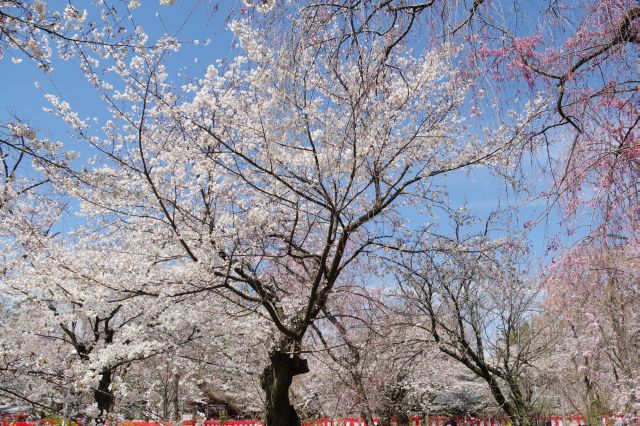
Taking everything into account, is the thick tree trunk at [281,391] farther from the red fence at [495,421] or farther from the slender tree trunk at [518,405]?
the slender tree trunk at [518,405]

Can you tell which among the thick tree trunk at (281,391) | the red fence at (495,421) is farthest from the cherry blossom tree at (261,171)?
the red fence at (495,421)

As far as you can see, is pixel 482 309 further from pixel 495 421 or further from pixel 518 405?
pixel 495 421

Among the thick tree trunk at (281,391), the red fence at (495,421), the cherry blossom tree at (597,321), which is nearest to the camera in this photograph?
the cherry blossom tree at (597,321)

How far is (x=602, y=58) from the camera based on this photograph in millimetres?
2436

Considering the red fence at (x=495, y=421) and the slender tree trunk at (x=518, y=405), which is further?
the red fence at (x=495, y=421)

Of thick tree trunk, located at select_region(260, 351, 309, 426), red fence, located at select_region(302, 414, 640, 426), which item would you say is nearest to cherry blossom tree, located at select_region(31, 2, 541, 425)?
thick tree trunk, located at select_region(260, 351, 309, 426)

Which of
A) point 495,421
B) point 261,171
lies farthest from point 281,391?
point 495,421

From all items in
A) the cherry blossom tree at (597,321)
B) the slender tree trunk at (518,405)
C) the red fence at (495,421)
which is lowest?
the red fence at (495,421)

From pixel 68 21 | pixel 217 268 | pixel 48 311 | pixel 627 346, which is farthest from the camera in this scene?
pixel 48 311

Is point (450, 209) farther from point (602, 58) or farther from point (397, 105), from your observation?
→ point (602, 58)

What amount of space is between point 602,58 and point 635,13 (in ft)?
0.77

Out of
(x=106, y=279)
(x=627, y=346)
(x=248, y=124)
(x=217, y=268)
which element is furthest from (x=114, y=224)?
(x=627, y=346)

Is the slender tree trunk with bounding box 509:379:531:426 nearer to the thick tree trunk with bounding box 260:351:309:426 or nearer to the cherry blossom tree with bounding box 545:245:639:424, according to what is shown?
the cherry blossom tree with bounding box 545:245:639:424

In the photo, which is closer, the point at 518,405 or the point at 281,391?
the point at 281,391
